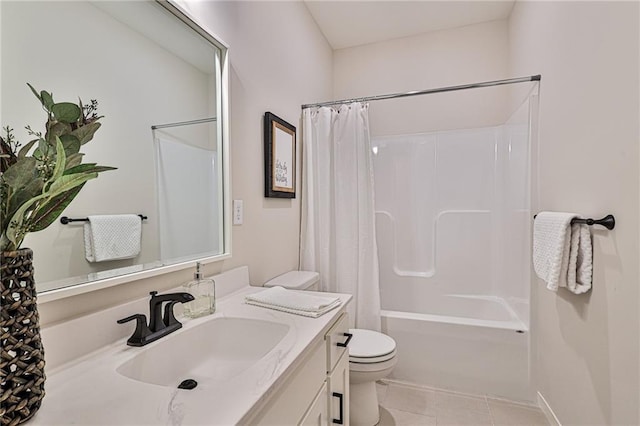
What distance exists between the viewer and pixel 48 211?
2.08ft

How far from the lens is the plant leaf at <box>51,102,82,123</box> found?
2.06 ft

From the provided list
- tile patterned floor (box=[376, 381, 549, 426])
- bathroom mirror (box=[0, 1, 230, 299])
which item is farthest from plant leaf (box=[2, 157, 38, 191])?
tile patterned floor (box=[376, 381, 549, 426])

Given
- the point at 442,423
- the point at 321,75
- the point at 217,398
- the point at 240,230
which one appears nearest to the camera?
the point at 217,398

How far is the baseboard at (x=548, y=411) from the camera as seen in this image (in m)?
1.68

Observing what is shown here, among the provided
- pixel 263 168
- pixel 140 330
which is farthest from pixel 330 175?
pixel 140 330

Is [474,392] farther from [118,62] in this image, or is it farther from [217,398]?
[118,62]

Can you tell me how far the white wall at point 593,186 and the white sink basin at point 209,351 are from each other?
1.20 meters

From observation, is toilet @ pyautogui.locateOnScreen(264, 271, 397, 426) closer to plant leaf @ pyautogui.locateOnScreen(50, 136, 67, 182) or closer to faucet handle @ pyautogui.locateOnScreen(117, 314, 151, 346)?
faucet handle @ pyautogui.locateOnScreen(117, 314, 151, 346)

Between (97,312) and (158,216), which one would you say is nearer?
(97,312)

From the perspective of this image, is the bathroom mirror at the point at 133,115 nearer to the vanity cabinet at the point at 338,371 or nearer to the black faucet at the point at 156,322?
the black faucet at the point at 156,322

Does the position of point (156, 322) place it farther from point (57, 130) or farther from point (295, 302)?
point (57, 130)

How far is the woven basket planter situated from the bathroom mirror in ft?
0.80

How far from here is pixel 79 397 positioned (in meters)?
0.65

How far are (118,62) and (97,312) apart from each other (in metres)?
0.74
